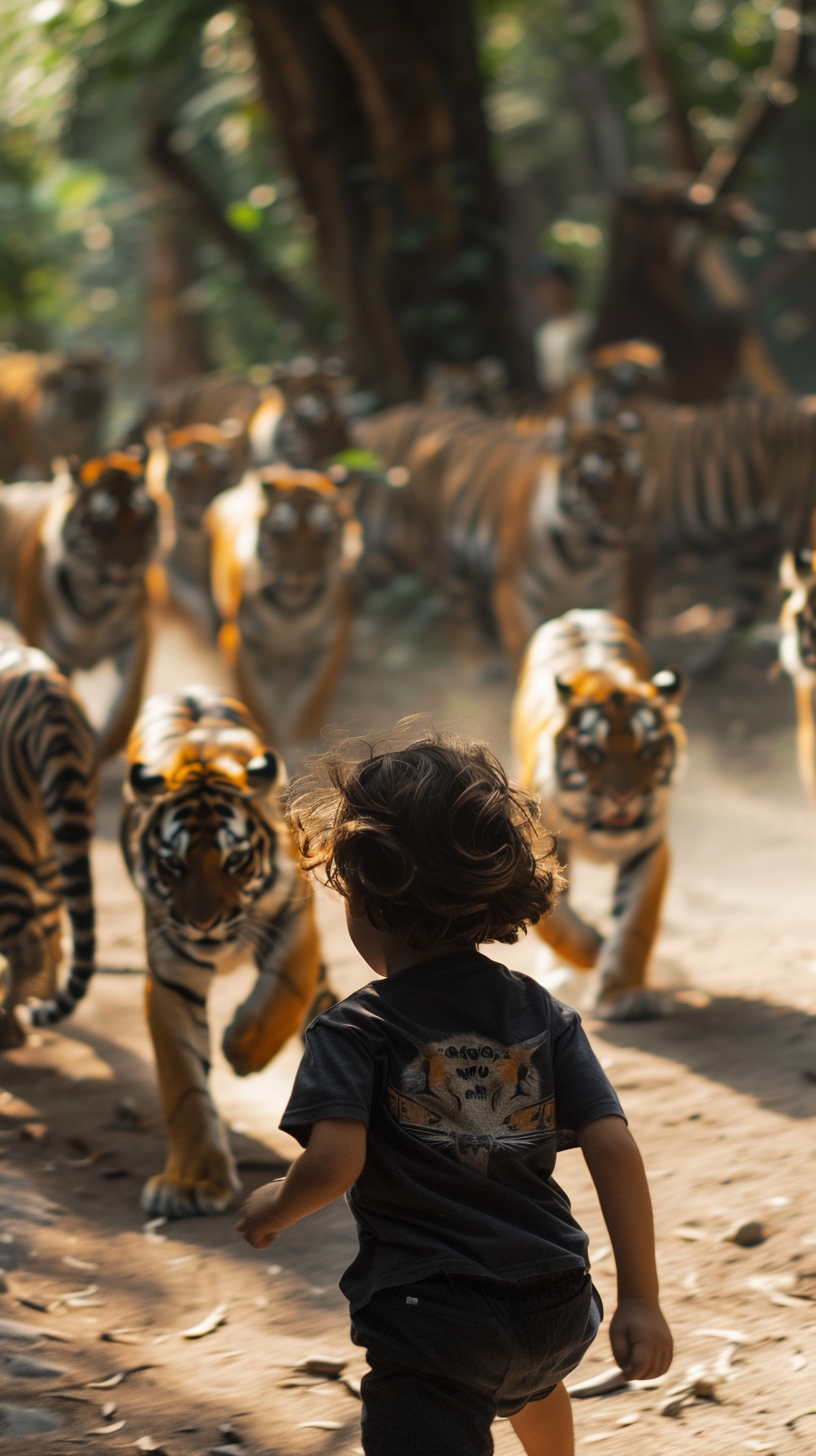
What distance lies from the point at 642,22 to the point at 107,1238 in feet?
35.0

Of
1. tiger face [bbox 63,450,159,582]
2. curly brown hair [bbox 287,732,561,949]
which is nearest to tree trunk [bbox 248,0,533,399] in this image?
tiger face [bbox 63,450,159,582]

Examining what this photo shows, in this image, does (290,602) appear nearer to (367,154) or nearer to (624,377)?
(624,377)

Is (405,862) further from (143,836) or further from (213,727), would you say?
(213,727)

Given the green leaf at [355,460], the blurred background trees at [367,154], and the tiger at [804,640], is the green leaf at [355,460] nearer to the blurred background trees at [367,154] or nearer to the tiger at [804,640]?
the blurred background trees at [367,154]

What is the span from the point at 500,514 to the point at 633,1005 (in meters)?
4.40

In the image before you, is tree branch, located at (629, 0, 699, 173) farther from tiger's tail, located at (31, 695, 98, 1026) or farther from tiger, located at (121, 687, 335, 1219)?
tiger, located at (121, 687, 335, 1219)

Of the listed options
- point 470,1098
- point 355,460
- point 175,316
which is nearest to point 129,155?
point 175,316

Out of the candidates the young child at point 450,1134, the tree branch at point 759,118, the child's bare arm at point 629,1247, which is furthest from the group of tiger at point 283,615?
the tree branch at point 759,118

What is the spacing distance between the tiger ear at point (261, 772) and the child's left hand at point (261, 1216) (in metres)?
1.75

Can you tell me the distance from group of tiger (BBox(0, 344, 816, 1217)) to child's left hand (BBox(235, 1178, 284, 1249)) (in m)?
0.93

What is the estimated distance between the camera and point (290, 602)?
22.2ft

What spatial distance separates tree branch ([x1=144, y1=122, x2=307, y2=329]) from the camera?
11242 millimetres

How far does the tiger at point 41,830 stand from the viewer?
4.04m

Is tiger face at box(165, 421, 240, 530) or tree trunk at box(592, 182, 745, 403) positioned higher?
tree trunk at box(592, 182, 745, 403)
